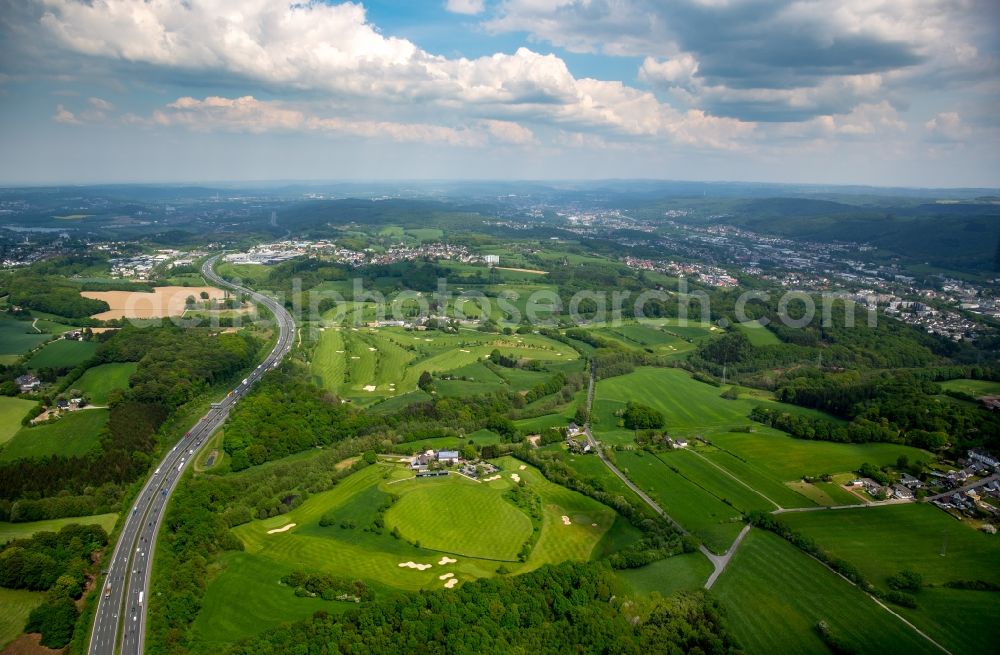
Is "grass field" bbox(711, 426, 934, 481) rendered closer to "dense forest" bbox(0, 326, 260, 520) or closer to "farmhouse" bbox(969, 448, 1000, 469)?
"farmhouse" bbox(969, 448, 1000, 469)

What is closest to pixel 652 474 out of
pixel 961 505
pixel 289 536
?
pixel 961 505

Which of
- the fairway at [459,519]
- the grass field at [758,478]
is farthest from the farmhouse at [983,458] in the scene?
the fairway at [459,519]

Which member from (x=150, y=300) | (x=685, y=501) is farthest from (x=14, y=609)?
(x=150, y=300)

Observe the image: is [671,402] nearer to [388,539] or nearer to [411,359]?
[411,359]

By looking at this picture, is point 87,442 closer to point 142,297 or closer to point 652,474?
point 652,474

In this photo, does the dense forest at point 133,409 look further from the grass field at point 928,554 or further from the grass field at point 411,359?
the grass field at point 928,554

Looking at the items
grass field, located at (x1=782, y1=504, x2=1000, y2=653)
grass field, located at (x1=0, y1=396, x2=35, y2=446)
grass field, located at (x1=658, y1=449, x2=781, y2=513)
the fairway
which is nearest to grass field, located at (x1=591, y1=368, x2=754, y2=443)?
grass field, located at (x1=658, y1=449, x2=781, y2=513)
